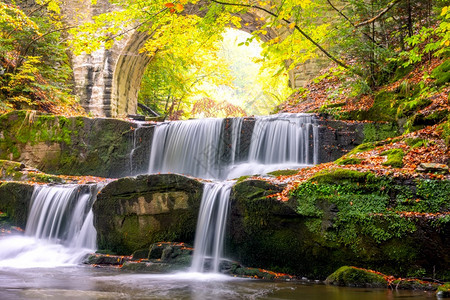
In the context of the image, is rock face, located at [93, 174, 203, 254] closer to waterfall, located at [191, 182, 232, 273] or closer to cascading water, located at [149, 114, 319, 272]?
waterfall, located at [191, 182, 232, 273]

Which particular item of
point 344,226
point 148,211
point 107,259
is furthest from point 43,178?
point 344,226

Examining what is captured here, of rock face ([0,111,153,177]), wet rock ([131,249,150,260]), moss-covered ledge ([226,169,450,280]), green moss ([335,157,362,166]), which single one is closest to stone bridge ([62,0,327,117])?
rock face ([0,111,153,177])

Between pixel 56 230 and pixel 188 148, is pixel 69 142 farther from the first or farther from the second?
pixel 56 230

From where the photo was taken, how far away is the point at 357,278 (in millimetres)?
4355

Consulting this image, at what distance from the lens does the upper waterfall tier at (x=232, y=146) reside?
29.0ft

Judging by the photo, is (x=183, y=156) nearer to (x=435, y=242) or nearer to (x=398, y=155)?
(x=398, y=155)

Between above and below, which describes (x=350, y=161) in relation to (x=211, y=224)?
above

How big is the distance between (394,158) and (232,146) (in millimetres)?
4650

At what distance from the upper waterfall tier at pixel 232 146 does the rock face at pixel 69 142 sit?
1068 mm

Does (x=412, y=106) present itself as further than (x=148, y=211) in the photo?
Yes

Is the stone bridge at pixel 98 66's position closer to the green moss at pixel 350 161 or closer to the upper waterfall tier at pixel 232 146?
the upper waterfall tier at pixel 232 146

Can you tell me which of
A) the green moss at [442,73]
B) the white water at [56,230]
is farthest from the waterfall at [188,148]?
the green moss at [442,73]

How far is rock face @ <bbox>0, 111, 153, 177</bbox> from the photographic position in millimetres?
11094

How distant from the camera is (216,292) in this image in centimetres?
400
